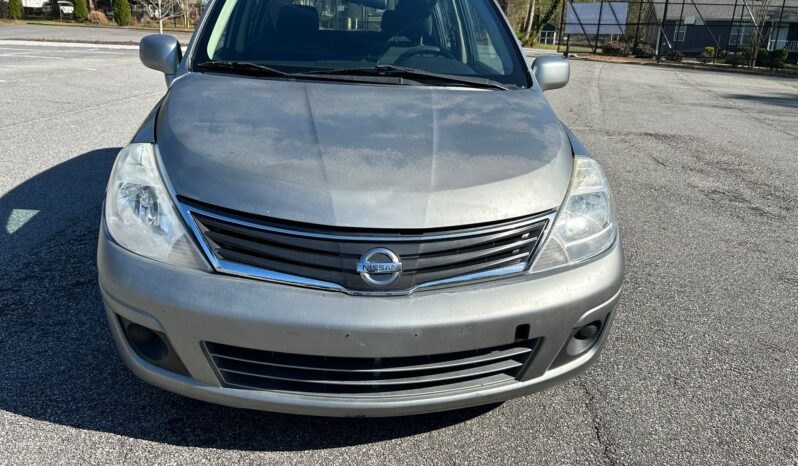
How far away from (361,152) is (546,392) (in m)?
1.29

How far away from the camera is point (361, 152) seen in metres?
2.35

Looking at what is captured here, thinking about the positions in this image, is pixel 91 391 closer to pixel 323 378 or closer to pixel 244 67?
pixel 323 378

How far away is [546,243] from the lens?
7.42ft

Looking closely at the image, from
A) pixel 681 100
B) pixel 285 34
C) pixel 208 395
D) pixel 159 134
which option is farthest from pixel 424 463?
pixel 681 100

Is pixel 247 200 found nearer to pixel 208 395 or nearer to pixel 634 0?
pixel 208 395

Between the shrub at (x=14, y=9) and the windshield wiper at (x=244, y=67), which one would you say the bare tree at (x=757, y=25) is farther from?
the shrub at (x=14, y=9)

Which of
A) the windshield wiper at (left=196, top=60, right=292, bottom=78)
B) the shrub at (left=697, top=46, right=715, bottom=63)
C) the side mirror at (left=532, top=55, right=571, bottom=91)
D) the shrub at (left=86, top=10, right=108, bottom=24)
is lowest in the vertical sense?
the shrub at (left=697, top=46, right=715, bottom=63)

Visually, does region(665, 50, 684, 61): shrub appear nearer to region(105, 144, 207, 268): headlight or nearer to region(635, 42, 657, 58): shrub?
region(635, 42, 657, 58): shrub

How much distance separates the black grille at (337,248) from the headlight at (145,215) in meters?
0.08

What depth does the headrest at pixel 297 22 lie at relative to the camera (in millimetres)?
3406

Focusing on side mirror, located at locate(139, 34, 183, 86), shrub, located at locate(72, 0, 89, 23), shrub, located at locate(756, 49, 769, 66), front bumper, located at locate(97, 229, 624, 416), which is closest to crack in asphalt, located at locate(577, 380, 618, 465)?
front bumper, located at locate(97, 229, 624, 416)

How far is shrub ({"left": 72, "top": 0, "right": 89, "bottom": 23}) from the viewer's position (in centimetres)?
4044

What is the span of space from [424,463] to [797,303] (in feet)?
8.87

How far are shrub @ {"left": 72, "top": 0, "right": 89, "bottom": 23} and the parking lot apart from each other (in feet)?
130
